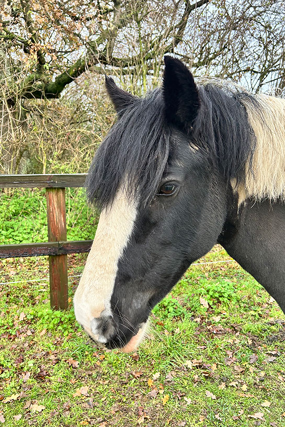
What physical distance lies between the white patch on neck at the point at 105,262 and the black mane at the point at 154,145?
0.07 meters

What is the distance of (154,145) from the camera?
1265mm

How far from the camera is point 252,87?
6.61 metres

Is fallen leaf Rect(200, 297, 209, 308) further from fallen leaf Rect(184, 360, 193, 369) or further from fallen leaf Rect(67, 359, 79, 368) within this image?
fallen leaf Rect(67, 359, 79, 368)

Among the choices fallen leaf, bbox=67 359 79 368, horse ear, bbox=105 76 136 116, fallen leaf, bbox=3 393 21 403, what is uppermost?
horse ear, bbox=105 76 136 116

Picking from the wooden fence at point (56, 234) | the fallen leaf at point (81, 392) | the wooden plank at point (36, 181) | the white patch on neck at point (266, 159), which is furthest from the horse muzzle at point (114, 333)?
the wooden plank at point (36, 181)

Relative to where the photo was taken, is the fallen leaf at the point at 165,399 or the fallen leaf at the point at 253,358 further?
the fallen leaf at the point at 253,358

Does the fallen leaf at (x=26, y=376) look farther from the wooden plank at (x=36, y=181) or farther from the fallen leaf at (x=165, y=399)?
the wooden plank at (x=36, y=181)

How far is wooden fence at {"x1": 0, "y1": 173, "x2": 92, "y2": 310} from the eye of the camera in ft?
11.3

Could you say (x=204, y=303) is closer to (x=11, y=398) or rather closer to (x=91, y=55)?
(x=11, y=398)

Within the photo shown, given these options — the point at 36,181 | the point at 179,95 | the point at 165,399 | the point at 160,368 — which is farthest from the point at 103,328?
the point at 36,181

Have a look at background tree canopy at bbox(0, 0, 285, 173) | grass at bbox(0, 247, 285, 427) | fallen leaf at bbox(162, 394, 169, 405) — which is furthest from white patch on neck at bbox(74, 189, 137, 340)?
background tree canopy at bbox(0, 0, 285, 173)

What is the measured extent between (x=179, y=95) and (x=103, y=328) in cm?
107

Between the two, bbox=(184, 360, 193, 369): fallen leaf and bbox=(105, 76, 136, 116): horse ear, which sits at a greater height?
bbox=(105, 76, 136, 116): horse ear

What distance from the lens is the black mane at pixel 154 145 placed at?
1231 millimetres
